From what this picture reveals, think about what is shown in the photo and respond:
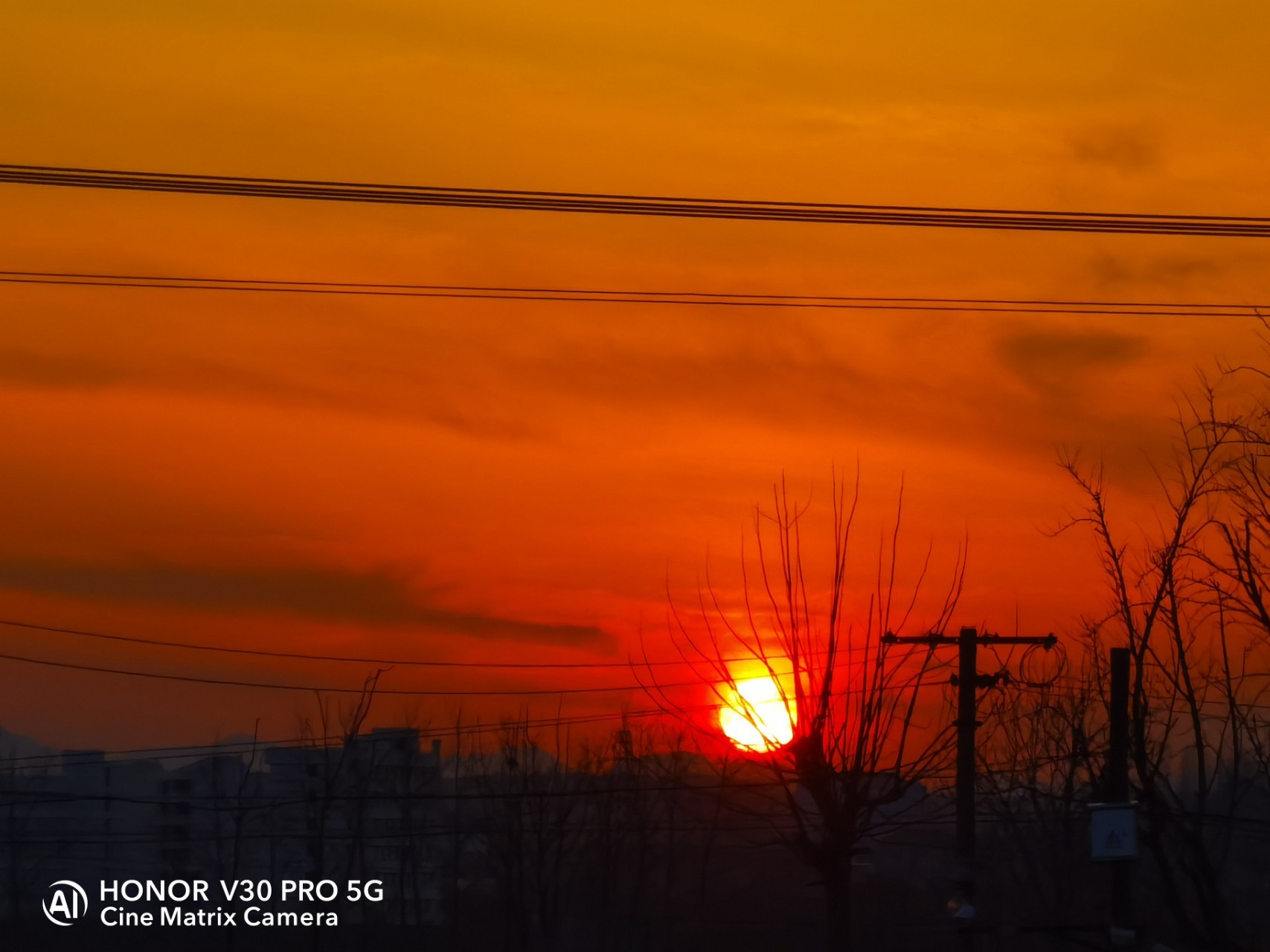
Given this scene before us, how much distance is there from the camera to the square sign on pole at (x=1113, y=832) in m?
17.6

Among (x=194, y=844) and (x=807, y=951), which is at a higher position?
(x=194, y=844)

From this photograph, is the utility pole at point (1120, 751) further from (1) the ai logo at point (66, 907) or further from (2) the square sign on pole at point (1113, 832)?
(1) the ai logo at point (66, 907)

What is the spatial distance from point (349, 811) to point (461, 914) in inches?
320

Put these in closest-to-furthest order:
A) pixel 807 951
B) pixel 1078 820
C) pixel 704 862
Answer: pixel 1078 820, pixel 807 951, pixel 704 862

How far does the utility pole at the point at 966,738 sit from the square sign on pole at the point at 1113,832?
6.36 ft

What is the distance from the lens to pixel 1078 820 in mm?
53219

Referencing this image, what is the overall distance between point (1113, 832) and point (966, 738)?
2.74 meters

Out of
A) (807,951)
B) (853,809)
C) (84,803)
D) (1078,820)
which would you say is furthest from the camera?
(84,803)

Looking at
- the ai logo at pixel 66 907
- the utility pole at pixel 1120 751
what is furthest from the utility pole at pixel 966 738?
the ai logo at pixel 66 907

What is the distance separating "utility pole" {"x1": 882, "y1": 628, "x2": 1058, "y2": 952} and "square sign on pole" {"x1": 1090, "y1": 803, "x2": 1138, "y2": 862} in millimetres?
1938

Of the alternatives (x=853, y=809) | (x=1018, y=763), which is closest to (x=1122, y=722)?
(x=853, y=809)

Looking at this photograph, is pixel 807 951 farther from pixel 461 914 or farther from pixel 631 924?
pixel 461 914

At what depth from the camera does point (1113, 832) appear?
17719mm

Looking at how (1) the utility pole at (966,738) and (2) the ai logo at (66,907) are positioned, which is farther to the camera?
(2) the ai logo at (66,907)
